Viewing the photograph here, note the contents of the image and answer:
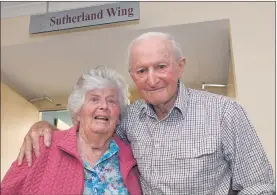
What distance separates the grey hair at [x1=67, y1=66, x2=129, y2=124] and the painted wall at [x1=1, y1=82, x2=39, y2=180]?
171 cm

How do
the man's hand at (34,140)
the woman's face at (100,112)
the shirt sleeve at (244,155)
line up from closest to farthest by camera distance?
the shirt sleeve at (244,155), the man's hand at (34,140), the woman's face at (100,112)

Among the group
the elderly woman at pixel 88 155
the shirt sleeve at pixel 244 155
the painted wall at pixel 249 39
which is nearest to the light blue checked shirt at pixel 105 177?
the elderly woman at pixel 88 155

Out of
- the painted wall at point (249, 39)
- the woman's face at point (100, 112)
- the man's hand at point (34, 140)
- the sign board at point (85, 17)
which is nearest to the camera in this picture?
the man's hand at point (34, 140)

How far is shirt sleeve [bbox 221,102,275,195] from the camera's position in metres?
0.94

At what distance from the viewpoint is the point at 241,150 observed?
96 cm

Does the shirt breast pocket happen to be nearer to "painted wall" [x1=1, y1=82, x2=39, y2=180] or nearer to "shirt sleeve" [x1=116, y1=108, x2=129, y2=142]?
"shirt sleeve" [x1=116, y1=108, x2=129, y2=142]

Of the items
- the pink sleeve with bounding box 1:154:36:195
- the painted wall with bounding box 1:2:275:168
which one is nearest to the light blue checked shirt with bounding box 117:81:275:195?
the pink sleeve with bounding box 1:154:36:195

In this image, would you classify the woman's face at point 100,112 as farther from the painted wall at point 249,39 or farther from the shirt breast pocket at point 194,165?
the painted wall at point 249,39

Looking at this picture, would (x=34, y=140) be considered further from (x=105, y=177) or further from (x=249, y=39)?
(x=249, y=39)

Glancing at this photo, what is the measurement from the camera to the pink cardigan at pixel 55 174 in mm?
1014

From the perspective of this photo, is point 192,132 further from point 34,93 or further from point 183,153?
point 34,93

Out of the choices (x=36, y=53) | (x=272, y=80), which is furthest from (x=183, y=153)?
(x=36, y=53)

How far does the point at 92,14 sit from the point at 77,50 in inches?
14.4

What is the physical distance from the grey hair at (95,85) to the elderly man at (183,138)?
0.49 ft
